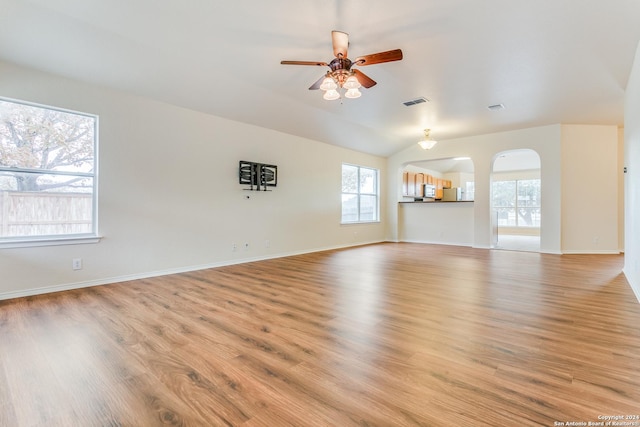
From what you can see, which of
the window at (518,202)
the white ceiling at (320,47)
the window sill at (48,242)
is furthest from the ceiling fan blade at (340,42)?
the window at (518,202)

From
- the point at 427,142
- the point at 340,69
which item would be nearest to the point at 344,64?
the point at 340,69

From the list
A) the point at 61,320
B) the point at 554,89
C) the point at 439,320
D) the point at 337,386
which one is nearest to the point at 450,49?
the point at 554,89

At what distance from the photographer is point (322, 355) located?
2.02 metres

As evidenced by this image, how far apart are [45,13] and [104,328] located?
2.99m

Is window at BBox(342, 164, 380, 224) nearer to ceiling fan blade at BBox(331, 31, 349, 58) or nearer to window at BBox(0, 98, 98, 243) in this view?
ceiling fan blade at BBox(331, 31, 349, 58)

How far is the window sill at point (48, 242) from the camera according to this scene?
337 cm

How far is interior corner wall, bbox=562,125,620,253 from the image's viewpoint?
6.38 metres

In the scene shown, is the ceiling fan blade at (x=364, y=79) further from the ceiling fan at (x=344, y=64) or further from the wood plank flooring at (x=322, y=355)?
the wood plank flooring at (x=322, y=355)

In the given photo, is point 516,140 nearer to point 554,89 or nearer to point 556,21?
point 554,89

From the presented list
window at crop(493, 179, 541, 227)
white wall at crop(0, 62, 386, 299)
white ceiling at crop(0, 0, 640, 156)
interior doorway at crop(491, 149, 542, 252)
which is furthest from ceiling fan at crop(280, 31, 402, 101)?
window at crop(493, 179, 541, 227)

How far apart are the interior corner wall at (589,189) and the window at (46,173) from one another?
862cm

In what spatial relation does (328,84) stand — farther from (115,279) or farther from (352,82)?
(115,279)

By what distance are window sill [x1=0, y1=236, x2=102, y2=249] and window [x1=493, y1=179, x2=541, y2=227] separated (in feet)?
38.7

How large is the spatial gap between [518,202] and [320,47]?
A: 10.9 metres
